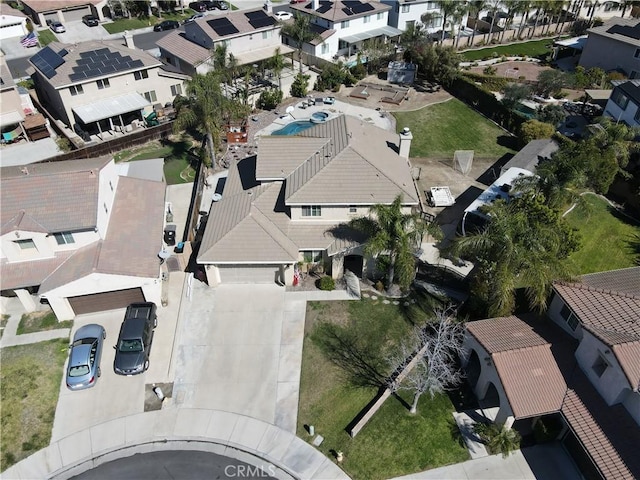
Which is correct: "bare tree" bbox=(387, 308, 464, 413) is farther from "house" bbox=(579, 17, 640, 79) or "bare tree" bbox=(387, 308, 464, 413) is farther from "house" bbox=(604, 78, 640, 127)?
"house" bbox=(579, 17, 640, 79)

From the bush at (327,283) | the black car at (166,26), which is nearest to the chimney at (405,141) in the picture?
the bush at (327,283)

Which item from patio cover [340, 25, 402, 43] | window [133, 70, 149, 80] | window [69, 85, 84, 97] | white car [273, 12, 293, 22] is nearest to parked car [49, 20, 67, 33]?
white car [273, 12, 293, 22]

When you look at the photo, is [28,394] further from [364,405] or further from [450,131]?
[450,131]

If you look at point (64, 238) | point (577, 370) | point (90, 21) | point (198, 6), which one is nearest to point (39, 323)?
point (64, 238)

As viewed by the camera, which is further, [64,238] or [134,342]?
[64,238]

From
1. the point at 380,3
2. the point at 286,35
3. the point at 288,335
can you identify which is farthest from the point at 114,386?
the point at 380,3

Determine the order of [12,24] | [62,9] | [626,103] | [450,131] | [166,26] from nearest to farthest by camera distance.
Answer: [626,103] → [450,131] → [12,24] → [166,26] → [62,9]

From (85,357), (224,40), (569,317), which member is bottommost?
(85,357)
